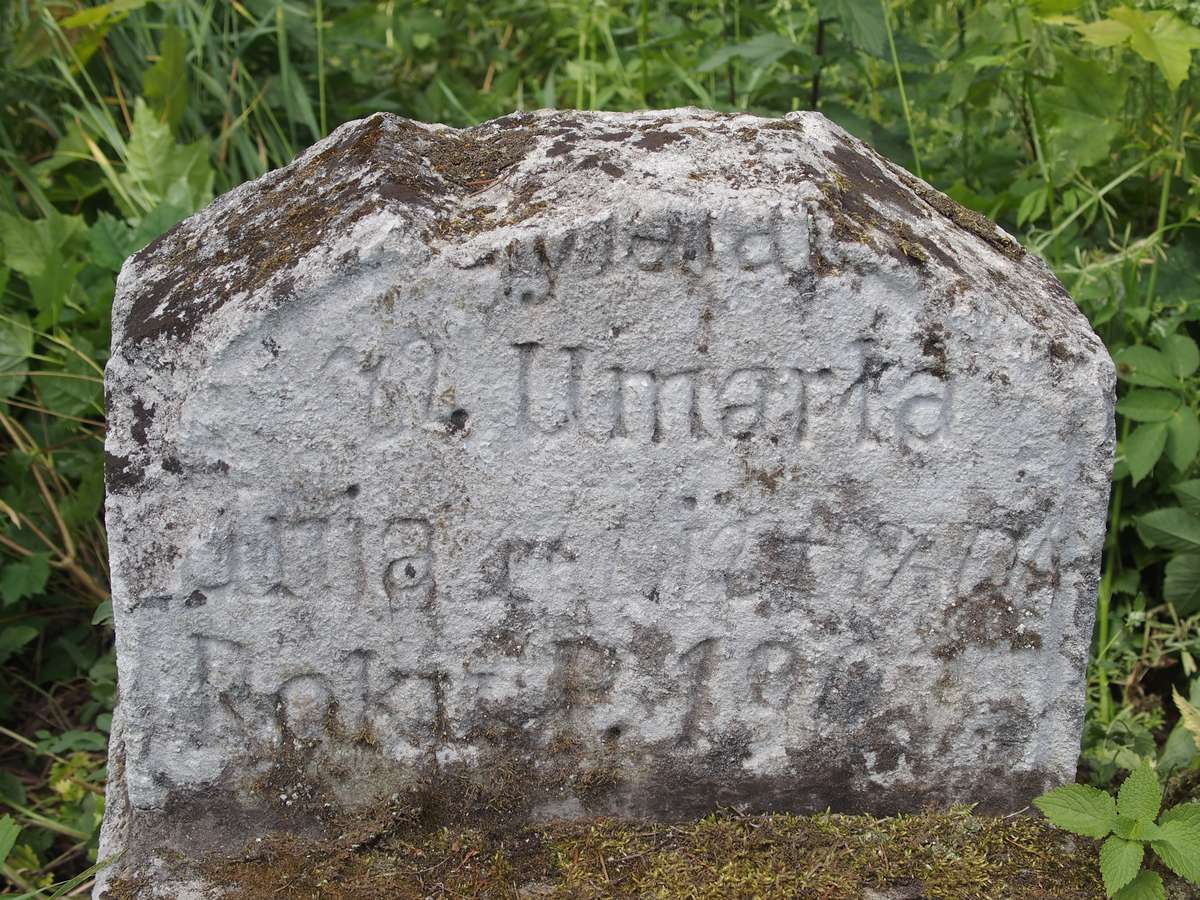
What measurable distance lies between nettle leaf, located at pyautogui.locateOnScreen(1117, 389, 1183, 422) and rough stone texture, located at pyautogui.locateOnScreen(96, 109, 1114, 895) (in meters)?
0.88

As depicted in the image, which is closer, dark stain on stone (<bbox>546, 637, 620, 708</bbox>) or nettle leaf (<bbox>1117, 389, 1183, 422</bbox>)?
dark stain on stone (<bbox>546, 637, 620, 708</bbox>)

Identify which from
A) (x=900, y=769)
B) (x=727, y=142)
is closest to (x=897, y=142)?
(x=727, y=142)

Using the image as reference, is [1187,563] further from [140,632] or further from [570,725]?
[140,632]

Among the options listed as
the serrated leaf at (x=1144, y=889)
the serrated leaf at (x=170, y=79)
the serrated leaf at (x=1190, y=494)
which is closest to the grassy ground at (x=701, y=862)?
the serrated leaf at (x=1144, y=889)

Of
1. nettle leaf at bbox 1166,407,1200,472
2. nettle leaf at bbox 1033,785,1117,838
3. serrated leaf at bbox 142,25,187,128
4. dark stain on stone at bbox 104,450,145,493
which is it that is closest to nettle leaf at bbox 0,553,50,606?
dark stain on stone at bbox 104,450,145,493

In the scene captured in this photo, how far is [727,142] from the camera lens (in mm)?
1959

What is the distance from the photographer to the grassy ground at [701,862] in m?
2.06

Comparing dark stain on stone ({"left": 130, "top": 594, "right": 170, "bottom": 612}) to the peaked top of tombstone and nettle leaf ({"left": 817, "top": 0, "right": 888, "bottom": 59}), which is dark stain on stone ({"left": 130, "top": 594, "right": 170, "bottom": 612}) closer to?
the peaked top of tombstone

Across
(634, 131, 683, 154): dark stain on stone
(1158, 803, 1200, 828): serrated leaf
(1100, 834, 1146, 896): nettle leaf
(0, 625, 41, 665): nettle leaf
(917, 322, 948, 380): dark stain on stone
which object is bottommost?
(1100, 834, 1146, 896): nettle leaf

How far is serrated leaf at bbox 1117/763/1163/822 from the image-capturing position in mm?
2061

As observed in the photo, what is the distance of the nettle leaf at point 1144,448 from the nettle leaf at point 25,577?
7.61 ft

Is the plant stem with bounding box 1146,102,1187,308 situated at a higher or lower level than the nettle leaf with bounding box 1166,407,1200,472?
higher

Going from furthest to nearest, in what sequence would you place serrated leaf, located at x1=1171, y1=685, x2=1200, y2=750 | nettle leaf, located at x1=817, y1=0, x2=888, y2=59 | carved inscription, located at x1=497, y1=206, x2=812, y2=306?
nettle leaf, located at x1=817, y1=0, x2=888, y2=59 < serrated leaf, located at x1=1171, y1=685, x2=1200, y2=750 < carved inscription, located at x1=497, y1=206, x2=812, y2=306

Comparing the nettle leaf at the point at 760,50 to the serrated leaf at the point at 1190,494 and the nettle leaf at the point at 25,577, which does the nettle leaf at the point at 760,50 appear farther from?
the nettle leaf at the point at 25,577
